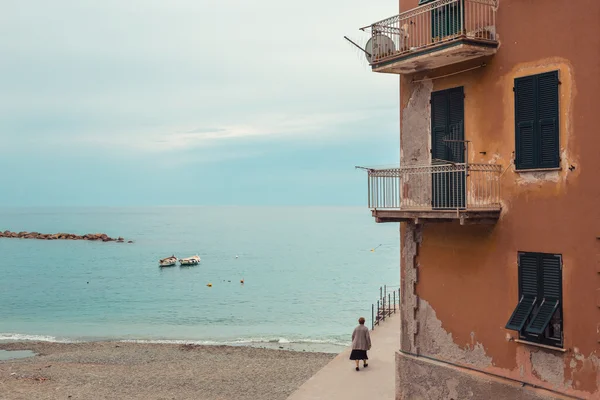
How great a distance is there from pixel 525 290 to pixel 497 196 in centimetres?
214

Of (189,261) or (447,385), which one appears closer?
(447,385)

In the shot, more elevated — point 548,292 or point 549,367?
point 548,292

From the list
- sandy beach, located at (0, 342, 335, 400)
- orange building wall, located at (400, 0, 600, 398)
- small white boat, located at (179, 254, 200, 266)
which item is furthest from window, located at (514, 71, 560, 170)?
small white boat, located at (179, 254, 200, 266)

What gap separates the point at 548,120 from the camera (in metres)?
12.5

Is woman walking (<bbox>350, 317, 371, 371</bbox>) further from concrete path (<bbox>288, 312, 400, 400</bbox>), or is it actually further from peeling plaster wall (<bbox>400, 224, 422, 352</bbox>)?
peeling plaster wall (<bbox>400, 224, 422, 352</bbox>)

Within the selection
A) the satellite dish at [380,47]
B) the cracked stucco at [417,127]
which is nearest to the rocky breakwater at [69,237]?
the cracked stucco at [417,127]

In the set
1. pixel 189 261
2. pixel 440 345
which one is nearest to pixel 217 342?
pixel 440 345

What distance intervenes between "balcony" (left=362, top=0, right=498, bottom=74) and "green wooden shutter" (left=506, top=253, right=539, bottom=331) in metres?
4.69

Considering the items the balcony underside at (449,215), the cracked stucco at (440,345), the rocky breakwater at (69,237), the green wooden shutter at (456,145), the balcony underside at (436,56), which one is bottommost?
the rocky breakwater at (69,237)

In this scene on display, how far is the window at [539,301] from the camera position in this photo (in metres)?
12.4

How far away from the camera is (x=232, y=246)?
15138 centimetres

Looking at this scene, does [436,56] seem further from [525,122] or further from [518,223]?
[518,223]

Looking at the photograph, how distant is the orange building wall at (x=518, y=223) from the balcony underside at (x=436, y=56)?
260 mm

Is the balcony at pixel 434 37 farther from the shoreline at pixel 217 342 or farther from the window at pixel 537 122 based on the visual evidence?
the shoreline at pixel 217 342
